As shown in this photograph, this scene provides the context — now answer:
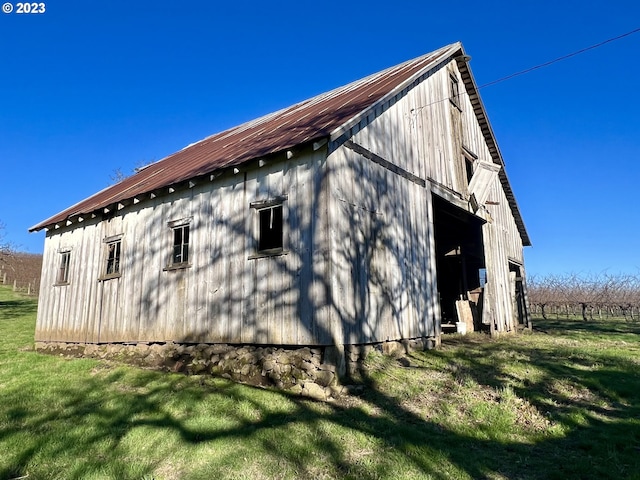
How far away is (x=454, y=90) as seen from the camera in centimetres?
1457

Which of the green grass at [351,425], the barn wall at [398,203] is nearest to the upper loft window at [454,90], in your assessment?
the barn wall at [398,203]

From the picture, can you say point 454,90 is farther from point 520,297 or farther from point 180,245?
point 520,297

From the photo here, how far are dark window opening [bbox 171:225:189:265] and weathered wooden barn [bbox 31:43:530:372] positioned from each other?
4 centimetres

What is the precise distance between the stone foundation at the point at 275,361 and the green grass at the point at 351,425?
341 millimetres

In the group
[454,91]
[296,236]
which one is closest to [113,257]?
[296,236]

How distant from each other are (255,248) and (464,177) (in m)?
8.48

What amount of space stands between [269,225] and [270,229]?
9 centimetres

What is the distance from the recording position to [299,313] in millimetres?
8023

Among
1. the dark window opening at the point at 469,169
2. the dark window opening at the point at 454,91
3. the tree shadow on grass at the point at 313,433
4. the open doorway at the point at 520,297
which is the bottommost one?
the tree shadow on grass at the point at 313,433

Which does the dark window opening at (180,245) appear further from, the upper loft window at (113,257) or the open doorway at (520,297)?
the open doorway at (520,297)

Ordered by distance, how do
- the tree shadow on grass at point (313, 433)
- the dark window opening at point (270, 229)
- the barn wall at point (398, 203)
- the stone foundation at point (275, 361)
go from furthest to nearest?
1. the dark window opening at point (270, 229)
2. the barn wall at point (398, 203)
3. the stone foundation at point (275, 361)
4. the tree shadow on grass at point (313, 433)

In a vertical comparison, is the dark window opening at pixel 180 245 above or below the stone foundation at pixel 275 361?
above

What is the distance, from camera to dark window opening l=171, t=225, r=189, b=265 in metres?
10.6

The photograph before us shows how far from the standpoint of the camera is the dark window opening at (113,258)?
12.4 metres
